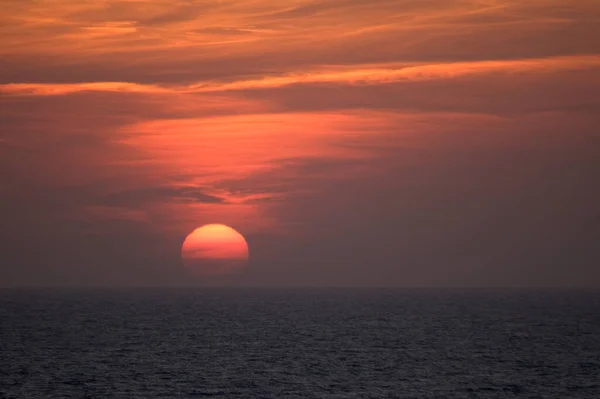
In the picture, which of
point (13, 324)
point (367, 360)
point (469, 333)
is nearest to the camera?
point (367, 360)

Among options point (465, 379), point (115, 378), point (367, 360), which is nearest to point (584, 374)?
point (465, 379)

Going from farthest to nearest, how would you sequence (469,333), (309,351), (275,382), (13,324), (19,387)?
(13,324) → (469,333) → (309,351) → (275,382) → (19,387)

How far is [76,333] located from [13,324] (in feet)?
Result: 108

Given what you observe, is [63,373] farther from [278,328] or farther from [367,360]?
[278,328]

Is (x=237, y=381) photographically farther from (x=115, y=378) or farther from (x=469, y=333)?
(x=469, y=333)

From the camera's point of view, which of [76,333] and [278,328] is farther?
[278,328]

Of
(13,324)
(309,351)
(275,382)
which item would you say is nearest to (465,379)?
(275,382)

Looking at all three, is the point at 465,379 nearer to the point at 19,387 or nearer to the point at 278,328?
the point at 19,387

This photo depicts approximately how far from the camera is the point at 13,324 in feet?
566

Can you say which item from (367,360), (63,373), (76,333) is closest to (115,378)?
(63,373)

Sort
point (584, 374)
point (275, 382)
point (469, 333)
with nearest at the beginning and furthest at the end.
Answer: point (275, 382) < point (584, 374) < point (469, 333)

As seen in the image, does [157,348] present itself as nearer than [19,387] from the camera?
No

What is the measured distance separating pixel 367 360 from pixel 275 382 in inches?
884

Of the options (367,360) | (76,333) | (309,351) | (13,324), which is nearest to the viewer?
(367,360)
